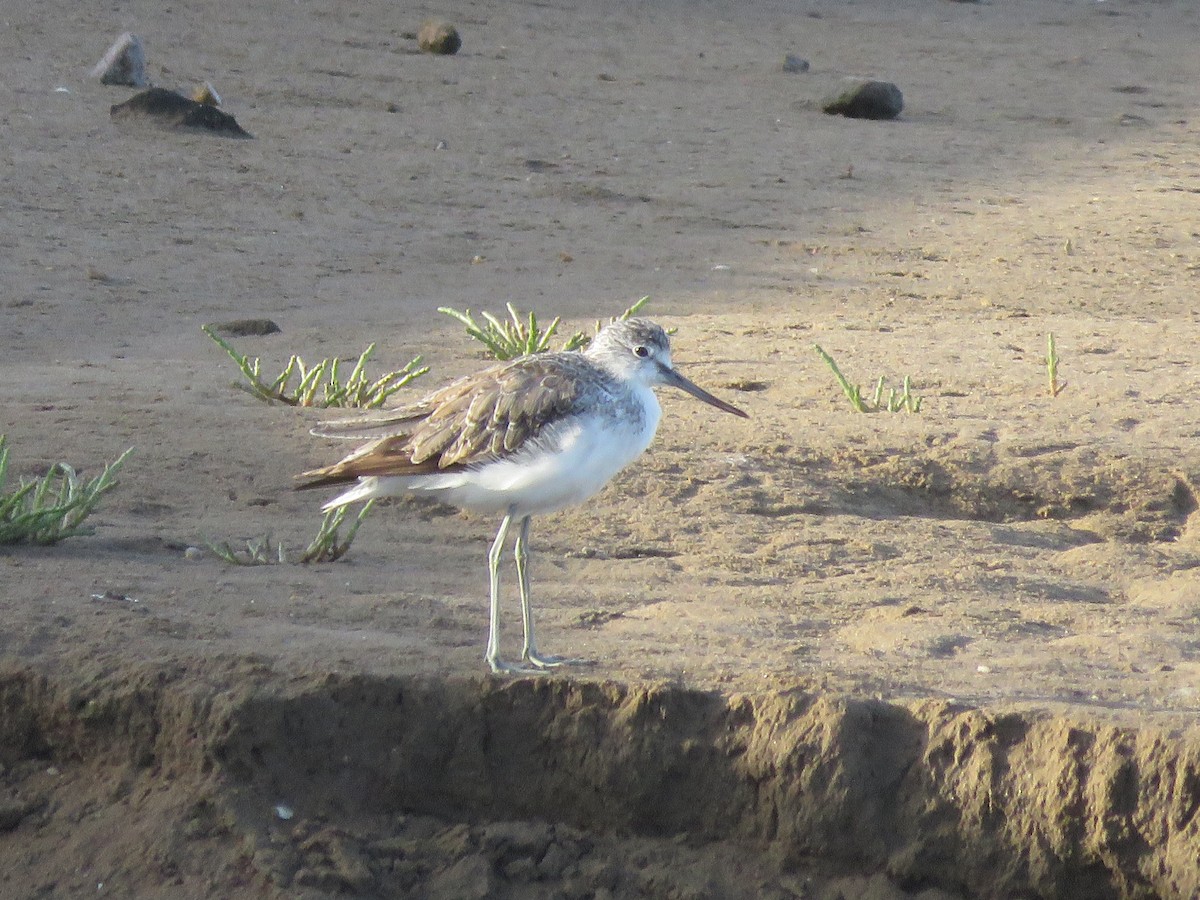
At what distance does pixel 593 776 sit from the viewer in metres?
3.93

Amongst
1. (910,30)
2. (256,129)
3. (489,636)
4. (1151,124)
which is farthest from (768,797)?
(910,30)

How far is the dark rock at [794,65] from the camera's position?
15461 millimetres

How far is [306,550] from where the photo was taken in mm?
4848

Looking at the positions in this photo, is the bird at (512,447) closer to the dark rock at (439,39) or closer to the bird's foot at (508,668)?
the bird's foot at (508,668)

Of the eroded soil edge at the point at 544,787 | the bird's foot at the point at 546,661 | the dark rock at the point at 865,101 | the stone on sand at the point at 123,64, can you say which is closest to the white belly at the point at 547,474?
the bird's foot at the point at 546,661

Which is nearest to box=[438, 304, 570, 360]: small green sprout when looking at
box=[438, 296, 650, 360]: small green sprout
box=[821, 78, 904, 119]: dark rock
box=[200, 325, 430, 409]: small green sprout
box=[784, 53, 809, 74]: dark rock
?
box=[438, 296, 650, 360]: small green sprout

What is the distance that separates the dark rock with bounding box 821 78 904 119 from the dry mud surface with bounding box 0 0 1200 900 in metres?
2.82

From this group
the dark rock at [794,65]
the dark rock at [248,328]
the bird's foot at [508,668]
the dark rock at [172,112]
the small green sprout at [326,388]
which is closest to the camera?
the bird's foot at [508,668]

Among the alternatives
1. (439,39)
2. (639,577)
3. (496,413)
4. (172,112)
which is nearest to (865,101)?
(439,39)

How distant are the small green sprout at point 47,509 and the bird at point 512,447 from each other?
929 mm

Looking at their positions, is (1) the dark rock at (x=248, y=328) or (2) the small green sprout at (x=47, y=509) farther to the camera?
(1) the dark rock at (x=248, y=328)

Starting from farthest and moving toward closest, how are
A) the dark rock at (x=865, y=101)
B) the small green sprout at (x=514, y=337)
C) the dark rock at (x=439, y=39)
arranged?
the dark rock at (x=439, y=39) < the dark rock at (x=865, y=101) < the small green sprout at (x=514, y=337)

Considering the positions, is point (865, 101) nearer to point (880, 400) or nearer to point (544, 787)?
point (880, 400)

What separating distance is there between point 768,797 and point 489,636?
2.71 ft
